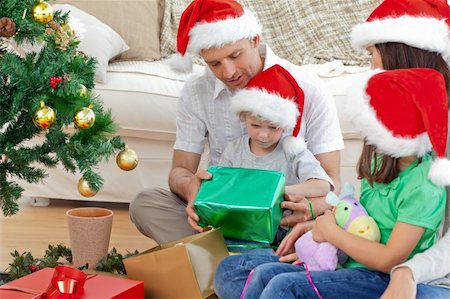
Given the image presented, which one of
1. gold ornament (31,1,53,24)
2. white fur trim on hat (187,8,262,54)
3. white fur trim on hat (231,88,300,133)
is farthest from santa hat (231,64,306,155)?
gold ornament (31,1,53,24)

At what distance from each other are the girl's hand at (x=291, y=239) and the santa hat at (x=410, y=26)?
1.60 feet

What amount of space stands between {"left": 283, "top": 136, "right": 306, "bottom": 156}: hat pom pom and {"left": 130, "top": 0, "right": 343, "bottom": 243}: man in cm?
14

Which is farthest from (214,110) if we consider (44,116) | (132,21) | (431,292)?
(132,21)

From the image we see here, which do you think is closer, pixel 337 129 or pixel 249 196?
pixel 249 196

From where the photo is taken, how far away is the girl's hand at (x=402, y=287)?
161 centimetres

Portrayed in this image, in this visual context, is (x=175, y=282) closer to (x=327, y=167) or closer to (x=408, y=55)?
(x=327, y=167)

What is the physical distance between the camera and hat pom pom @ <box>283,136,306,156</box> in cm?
224

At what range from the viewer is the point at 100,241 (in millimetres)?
2527

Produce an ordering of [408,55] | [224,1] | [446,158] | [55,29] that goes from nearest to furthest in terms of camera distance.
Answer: [446,158], [408,55], [55,29], [224,1]

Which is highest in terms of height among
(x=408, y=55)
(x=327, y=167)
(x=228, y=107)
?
(x=408, y=55)

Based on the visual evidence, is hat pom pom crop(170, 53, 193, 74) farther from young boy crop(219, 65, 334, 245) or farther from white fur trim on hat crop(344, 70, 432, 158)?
white fur trim on hat crop(344, 70, 432, 158)

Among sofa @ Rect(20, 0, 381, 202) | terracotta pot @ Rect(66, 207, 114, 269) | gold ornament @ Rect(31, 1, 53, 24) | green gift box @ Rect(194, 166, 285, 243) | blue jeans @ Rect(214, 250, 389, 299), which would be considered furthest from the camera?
sofa @ Rect(20, 0, 381, 202)

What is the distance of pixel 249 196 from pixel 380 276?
47cm

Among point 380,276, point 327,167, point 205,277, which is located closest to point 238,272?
point 205,277
